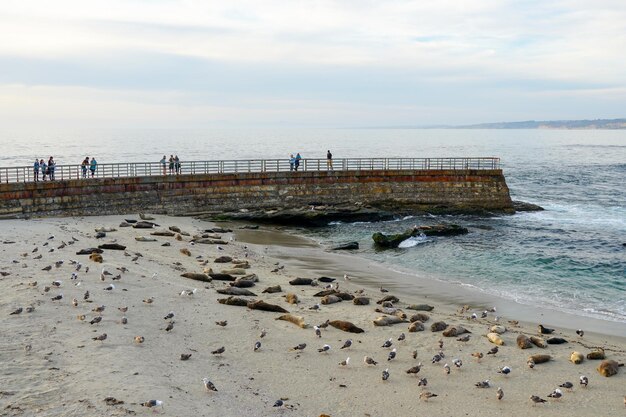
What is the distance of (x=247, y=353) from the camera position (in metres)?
14.4

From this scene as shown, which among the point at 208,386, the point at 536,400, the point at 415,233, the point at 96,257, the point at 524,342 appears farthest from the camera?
the point at 415,233

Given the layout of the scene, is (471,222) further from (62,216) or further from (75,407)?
(75,407)

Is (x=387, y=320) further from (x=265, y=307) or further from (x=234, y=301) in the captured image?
(x=234, y=301)

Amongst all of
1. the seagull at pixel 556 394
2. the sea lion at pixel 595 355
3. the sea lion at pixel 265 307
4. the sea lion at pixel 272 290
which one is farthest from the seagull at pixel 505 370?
the sea lion at pixel 272 290

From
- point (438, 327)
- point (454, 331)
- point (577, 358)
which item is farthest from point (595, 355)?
point (438, 327)

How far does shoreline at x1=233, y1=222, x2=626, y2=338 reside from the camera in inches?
773

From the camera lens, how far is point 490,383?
13445mm

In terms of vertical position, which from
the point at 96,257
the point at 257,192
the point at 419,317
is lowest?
the point at 419,317

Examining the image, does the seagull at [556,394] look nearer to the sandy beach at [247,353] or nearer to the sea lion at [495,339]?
the sandy beach at [247,353]

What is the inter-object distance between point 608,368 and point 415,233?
20.5 meters

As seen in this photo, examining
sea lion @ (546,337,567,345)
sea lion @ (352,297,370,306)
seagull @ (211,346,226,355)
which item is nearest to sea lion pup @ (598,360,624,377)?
sea lion @ (546,337,567,345)

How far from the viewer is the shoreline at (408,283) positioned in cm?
1964

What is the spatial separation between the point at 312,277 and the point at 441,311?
6.08 m

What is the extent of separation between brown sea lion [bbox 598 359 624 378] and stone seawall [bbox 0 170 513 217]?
3000 cm
